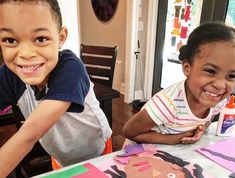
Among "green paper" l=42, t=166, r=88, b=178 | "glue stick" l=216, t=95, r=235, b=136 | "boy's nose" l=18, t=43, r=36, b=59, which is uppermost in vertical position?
"boy's nose" l=18, t=43, r=36, b=59

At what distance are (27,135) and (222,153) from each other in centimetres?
62

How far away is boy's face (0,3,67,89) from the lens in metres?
0.55

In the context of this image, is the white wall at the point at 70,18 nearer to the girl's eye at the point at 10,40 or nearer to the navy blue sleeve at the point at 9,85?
the navy blue sleeve at the point at 9,85

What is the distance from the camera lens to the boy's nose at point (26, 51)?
570 millimetres

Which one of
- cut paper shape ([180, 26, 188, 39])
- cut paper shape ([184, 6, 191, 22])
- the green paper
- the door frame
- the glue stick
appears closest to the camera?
the green paper

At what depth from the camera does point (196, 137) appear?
904 mm

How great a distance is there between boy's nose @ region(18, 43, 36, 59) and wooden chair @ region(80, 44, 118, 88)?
1.53 metres

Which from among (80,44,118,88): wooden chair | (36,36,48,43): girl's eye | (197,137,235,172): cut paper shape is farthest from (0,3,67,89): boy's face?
(80,44,118,88): wooden chair

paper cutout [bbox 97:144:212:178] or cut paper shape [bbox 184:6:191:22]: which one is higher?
cut paper shape [bbox 184:6:191:22]

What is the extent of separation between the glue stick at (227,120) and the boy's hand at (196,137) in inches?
2.6

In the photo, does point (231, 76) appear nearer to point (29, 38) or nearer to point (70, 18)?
point (29, 38)

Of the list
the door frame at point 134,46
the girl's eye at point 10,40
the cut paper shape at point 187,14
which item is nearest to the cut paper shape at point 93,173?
the girl's eye at point 10,40

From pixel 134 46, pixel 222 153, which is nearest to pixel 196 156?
pixel 222 153

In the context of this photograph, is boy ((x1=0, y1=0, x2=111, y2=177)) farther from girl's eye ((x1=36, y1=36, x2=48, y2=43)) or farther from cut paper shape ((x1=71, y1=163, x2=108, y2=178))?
cut paper shape ((x1=71, y1=163, x2=108, y2=178))
